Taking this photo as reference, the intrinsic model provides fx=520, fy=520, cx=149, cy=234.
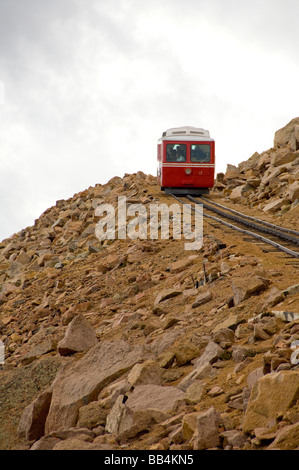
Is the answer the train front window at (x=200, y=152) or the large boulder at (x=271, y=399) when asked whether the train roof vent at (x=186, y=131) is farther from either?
the large boulder at (x=271, y=399)

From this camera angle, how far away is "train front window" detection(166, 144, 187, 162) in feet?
78.7

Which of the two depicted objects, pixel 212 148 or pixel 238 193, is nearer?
pixel 212 148

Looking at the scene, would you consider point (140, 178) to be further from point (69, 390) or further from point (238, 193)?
point (69, 390)

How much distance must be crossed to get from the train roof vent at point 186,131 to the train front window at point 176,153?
2.97 feet

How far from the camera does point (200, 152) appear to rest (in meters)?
24.2

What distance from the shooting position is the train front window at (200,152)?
79.2 feet

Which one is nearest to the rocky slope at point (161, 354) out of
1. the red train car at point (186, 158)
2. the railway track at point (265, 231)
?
the railway track at point (265, 231)

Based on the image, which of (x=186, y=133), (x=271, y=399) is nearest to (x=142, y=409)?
(x=271, y=399)

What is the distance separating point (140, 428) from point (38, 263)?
654 inches

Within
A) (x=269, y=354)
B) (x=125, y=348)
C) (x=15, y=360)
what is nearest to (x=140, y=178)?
(x=15, y=360)

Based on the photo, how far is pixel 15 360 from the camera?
1024cm

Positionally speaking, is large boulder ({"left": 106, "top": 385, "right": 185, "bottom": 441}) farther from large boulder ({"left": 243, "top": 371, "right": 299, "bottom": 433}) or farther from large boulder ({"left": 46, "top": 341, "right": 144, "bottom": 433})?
large boulder ({"left": 243, "top": 371, "right": 299, "bottom": 433})

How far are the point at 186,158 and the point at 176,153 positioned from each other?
0.52m

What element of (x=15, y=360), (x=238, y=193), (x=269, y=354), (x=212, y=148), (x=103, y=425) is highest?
(x=212, y=148)
